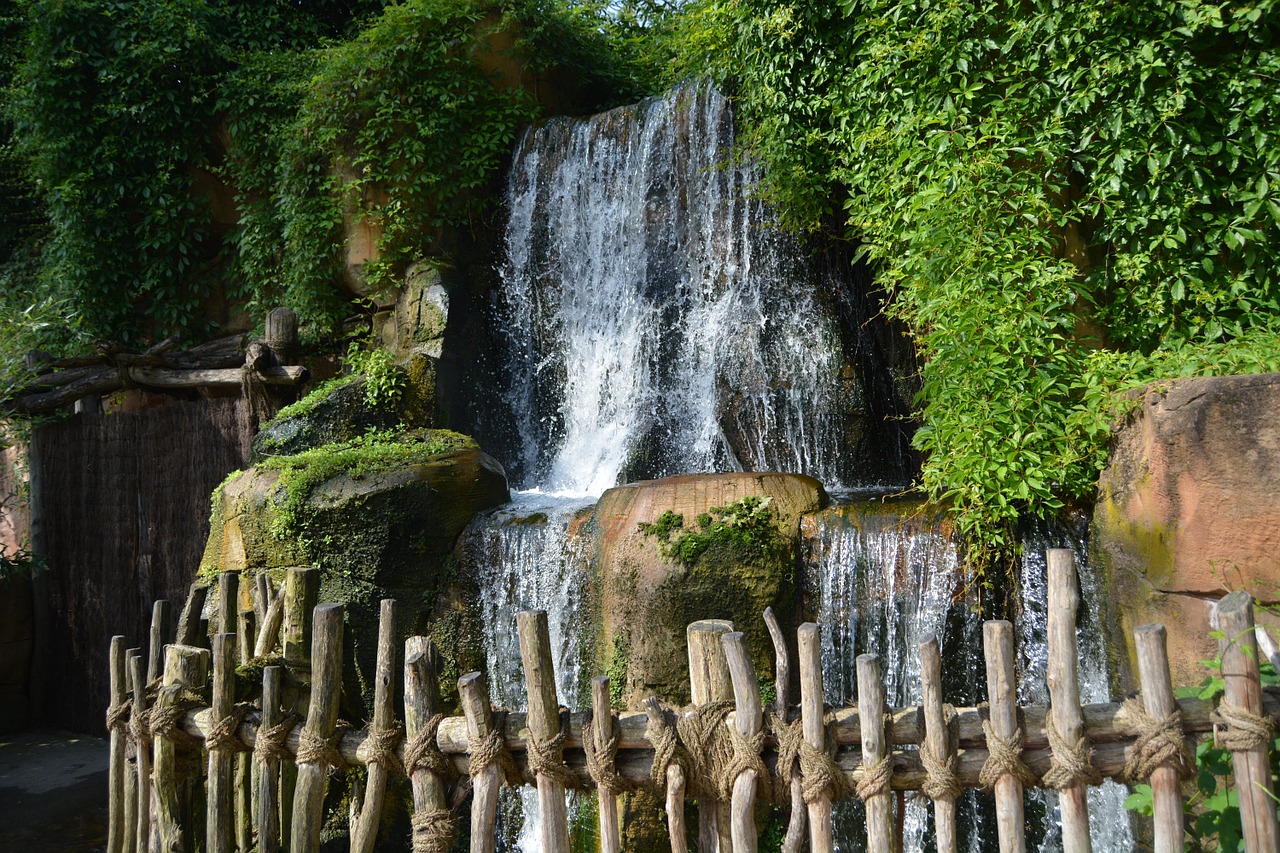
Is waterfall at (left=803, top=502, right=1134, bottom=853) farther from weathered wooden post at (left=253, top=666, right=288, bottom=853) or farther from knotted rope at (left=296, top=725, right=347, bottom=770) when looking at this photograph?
weathered wooden post at (left=253, top=666, right=288, bottom=853)

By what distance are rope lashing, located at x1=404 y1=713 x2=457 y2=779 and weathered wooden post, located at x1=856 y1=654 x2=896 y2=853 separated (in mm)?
1390

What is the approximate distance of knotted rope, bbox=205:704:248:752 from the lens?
3.68 metres

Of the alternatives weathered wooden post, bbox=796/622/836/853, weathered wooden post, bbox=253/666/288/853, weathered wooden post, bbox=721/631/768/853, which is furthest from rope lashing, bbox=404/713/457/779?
weathered wooden post, bbox=796/622/836/853

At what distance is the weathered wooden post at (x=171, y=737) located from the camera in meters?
3.81

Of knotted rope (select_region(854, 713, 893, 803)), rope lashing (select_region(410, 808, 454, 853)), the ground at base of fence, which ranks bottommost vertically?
the ground at base of fence

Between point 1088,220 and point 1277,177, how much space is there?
93 centimetres

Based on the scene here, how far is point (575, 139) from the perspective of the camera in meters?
9.31

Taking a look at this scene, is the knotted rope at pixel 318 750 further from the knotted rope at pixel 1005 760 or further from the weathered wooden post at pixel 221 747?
the knotted rope at pixel 1005 760

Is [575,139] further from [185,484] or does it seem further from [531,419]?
[185,484]

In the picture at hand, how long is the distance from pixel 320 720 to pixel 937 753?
2129 mm

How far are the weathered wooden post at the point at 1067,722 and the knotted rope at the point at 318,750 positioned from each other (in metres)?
2.40

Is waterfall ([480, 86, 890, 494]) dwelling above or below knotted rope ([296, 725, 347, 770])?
above

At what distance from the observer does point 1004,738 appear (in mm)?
2875

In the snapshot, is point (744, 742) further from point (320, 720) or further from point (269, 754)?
point (269, 754)
